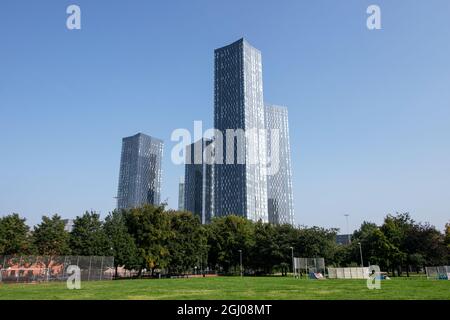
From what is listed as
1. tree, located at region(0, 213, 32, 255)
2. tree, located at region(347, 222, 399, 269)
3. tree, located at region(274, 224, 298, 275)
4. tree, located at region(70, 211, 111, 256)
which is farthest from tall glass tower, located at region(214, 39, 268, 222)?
tree, located at region(0, 213, 32, 255)

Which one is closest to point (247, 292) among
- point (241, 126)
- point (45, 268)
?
point (45, 268)

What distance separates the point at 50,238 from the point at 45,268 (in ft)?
26.7

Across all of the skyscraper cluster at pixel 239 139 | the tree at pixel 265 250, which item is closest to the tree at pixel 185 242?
the tree at pixel 265 250

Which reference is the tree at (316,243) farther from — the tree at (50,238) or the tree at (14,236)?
the tree at (14,236)

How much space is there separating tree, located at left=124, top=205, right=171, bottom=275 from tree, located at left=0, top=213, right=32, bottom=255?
18664 millimetres

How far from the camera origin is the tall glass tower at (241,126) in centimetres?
16438

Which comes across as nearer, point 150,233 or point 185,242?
point 150,233

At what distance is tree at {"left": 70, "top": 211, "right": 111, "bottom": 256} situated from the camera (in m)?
60.6

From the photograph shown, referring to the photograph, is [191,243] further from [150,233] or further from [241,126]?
[241,126]

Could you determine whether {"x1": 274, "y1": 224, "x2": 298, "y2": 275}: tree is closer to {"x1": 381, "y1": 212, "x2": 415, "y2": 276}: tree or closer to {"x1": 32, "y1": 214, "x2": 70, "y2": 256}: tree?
{"x1": 381, "y1": 212, "x2": 415, "y2": 276}: tree

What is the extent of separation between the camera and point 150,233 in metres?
69.9

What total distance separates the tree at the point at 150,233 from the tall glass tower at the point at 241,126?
91.3m
